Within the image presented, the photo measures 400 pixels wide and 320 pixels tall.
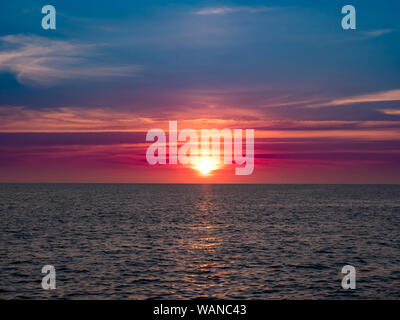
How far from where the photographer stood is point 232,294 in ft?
96.9

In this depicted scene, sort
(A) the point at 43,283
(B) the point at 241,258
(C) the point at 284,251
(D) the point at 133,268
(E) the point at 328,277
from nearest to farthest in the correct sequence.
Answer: (A) the point at 43,283, (E) the point at 328,277, (D) the point at 133,268, (B) the point at 241,258, (C) the point at 284,251

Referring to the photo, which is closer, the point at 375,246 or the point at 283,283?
the point at 283,283

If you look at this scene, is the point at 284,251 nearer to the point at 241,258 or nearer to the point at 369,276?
the point at 241,258

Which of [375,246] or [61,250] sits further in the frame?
[375,246]

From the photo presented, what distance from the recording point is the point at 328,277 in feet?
114

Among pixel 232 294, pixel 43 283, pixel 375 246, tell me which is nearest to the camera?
pixel 232 294

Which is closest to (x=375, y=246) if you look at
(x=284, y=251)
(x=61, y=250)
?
(x=284, y=251)

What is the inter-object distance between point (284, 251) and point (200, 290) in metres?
18.5
